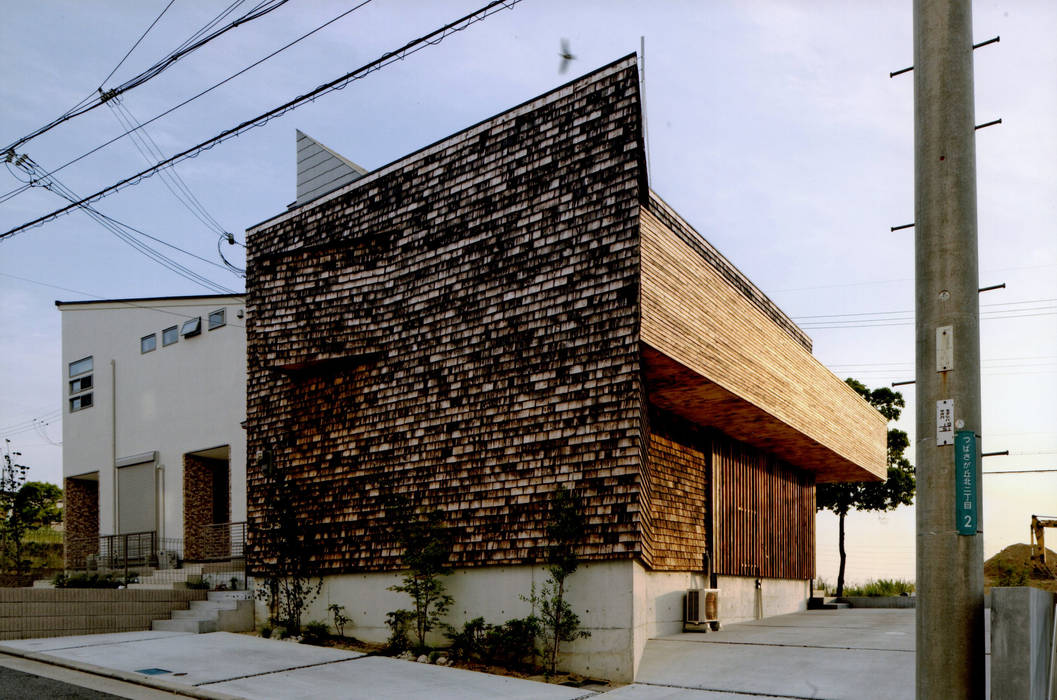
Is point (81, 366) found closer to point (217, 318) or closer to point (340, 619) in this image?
point (217, 318)

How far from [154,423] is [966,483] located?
21.3m

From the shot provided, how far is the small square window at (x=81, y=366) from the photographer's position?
82.3ft

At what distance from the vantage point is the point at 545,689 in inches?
420

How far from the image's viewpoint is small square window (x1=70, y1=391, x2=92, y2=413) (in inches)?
985

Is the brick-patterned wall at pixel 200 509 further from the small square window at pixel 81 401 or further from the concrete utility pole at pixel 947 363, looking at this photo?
the concrete utility pole at pixel 947 363

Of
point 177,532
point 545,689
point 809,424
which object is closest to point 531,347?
point 545,689

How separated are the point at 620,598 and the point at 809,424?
754cm

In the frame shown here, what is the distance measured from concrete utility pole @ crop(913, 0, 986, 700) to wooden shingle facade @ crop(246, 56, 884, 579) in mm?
6689

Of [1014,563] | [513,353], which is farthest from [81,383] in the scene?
[1014,563]

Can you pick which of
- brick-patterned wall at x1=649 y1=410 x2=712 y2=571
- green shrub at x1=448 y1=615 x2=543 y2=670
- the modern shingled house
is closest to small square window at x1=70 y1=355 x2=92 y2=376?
the modern shingled house

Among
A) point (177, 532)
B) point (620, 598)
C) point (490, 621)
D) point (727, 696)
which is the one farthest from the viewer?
point (177, 532)

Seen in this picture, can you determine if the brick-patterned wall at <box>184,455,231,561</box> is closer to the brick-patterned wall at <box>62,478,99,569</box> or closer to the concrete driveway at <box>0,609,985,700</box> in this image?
the brick-patterned wall at <box>62,478,99,569</box>

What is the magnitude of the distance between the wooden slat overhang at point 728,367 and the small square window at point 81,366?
17.3m

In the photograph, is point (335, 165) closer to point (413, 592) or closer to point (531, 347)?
point (531, 347)
